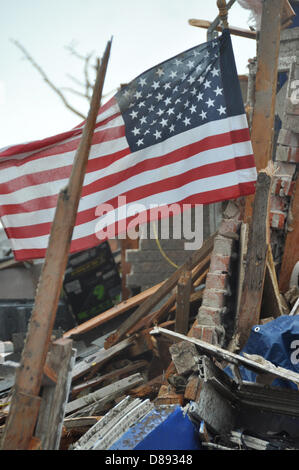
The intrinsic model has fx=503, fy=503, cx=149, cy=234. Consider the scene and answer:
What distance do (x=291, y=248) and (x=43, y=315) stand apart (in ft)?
13.8

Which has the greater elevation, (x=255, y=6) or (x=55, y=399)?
(x=255, y=6)

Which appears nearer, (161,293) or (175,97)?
(175,97)

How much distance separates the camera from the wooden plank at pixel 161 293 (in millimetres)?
6098

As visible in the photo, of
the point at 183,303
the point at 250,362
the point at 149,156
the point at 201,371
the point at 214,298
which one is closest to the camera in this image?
the point at 250,362

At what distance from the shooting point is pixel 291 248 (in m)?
6.30

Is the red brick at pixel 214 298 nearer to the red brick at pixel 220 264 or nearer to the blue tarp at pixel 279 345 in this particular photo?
the red brick at pixel 220 264

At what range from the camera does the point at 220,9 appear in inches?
199

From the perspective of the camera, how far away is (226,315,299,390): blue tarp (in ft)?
13.4

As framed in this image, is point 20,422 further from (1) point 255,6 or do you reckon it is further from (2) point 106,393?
(1) point 255,6

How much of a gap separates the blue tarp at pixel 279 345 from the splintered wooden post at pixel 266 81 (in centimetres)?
187

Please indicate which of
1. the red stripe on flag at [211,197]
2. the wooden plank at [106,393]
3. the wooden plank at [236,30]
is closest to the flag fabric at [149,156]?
the red stripe on flag at [211,197]

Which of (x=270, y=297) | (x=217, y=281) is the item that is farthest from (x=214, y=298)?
(x=270, y=297)

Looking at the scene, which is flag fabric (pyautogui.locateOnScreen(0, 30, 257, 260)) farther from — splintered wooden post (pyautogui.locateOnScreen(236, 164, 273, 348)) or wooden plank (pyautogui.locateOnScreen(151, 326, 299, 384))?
wooden plank (pyautogui.locateOnScreen(151, 326, 299, 384))
